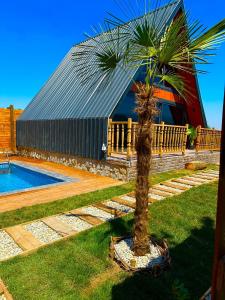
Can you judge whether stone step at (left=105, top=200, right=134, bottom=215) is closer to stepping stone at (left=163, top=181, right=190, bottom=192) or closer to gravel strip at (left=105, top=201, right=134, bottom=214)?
gravel strip at (left=105, top=201, right=134, bottom=214)

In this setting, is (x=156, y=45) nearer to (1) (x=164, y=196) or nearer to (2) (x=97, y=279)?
(2) (x=97, y=279)

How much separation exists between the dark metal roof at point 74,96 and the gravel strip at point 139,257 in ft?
19.2

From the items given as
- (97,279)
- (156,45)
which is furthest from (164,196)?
(156,45)

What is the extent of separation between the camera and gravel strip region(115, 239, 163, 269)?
4.06 metres

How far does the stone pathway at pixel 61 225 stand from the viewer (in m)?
4.66

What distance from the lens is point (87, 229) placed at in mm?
5348

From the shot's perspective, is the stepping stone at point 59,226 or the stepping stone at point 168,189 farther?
the stepping stone at point 168,189

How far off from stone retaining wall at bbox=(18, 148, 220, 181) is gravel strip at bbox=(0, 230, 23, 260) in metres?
5.70

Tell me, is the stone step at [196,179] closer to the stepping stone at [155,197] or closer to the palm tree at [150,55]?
the stepping stone at [155,197]

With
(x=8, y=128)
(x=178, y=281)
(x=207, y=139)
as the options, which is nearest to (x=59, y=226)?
(x=178, y=281)

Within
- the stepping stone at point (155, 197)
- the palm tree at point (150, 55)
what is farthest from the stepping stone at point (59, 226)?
the stepping stone at point (155, 197)

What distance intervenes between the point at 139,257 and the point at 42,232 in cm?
223

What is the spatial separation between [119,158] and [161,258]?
20.9 feet

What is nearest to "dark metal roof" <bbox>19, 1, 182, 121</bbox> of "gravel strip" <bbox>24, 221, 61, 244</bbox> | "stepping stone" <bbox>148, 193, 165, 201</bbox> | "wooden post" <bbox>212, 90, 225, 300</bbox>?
"stepping stone" <bbox>148, 193, 165, 201</bbox>
